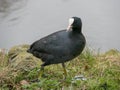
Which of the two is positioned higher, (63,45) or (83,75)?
(63,45)

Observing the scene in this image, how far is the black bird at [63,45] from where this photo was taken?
18.9 feet

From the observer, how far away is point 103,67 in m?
6.18

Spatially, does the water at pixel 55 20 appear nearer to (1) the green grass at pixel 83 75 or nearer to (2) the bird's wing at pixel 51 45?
(1) the green grass at pixel 83 75

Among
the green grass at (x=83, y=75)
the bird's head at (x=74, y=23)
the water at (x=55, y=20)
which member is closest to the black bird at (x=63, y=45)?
the bird's head at (x=74, y=23)

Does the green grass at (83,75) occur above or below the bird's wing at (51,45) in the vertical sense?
below

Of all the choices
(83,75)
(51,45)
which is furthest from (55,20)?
(51,45)

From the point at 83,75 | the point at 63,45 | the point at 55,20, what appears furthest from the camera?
the point at 55,20

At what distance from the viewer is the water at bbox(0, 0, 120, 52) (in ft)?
31.6

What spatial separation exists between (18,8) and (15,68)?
472 centimetres

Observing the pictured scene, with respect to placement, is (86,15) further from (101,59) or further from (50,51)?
(50,51)

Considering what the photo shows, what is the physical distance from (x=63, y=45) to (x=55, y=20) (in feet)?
14.8

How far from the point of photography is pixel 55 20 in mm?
10242

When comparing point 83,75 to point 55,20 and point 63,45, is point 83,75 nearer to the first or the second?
point 63,45

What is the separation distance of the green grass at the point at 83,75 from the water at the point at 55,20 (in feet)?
8.64
